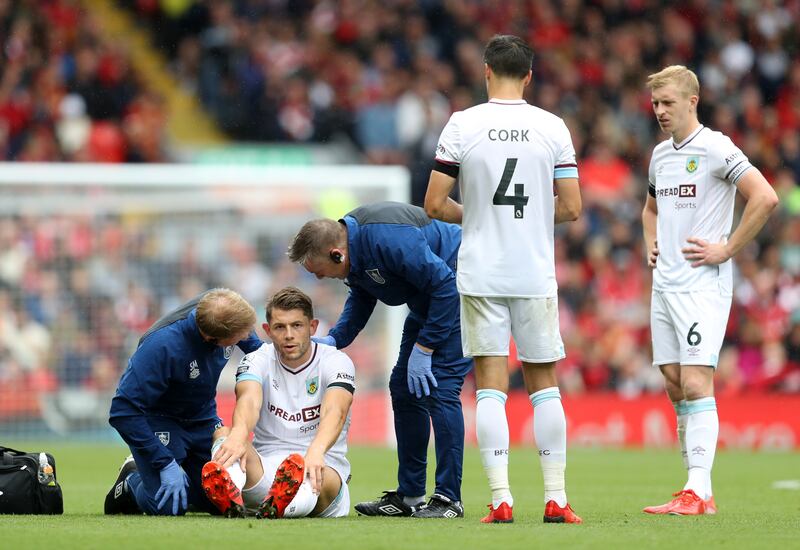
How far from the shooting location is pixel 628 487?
395 inches

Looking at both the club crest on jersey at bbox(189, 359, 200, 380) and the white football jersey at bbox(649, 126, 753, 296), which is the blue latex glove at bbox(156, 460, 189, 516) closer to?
the club crest on jersey at bbox(189, 359, 200, 380)

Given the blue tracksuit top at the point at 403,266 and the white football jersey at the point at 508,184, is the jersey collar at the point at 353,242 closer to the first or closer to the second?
the blue tracksuit top at the point at 403,266

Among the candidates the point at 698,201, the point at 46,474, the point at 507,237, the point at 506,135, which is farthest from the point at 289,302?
the point at 698,201

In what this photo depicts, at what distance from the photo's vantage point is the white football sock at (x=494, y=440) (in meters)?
6.52

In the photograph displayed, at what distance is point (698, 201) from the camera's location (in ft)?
24.8

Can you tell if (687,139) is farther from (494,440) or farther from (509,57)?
(494,440)

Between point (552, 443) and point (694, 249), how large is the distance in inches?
62.5

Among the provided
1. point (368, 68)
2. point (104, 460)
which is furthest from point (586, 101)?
point (104, 460)

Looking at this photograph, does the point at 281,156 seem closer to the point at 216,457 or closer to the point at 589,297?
the point at 589,297

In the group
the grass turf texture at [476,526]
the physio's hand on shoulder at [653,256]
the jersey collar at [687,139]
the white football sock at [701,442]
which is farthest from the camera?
the physio's hand on shoulder at [653,256]

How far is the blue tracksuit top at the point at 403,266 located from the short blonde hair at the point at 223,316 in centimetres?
62

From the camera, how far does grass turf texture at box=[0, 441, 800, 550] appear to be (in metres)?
5.66

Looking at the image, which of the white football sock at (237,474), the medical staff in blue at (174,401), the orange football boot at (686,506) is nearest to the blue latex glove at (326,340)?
the medical staff in blue at (174,401)

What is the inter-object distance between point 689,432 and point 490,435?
4.77 feet
